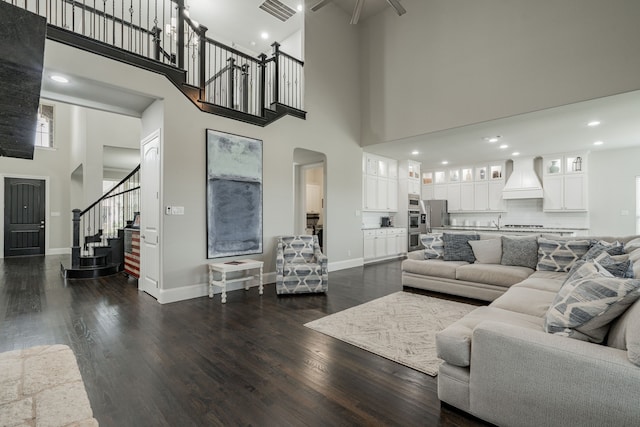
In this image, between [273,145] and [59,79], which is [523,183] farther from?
[59,79]

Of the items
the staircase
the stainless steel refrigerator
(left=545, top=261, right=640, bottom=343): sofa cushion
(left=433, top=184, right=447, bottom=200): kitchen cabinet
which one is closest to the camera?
(left=545, top=261, right=640, bottom=343): sofa cushion

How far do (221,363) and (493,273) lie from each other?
3487 millimetres

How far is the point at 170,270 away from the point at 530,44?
20.7 feet

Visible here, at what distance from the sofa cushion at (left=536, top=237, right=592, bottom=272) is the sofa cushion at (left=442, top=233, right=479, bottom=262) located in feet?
2.80

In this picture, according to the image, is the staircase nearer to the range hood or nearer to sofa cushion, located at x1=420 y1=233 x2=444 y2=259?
sofa cushion, located at x1=420 y1=233 x2=444 y2=259

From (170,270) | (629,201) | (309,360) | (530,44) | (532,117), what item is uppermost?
(530,44)

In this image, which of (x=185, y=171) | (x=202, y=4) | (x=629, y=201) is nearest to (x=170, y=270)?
(x=185, y=171)

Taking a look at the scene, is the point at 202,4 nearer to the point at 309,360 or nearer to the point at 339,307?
the point at 339,307

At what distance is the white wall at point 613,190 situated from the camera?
7016mm

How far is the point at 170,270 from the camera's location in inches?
163

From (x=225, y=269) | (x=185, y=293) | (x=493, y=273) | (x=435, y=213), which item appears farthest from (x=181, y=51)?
(x=435, y=213)

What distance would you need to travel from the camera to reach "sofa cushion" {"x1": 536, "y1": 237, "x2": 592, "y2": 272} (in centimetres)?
379

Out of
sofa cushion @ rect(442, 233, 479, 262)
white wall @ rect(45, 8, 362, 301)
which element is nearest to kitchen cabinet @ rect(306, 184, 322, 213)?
white wall @ rect(45, 8, 362, 301)

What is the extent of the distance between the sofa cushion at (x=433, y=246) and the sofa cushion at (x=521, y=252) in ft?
2.81
